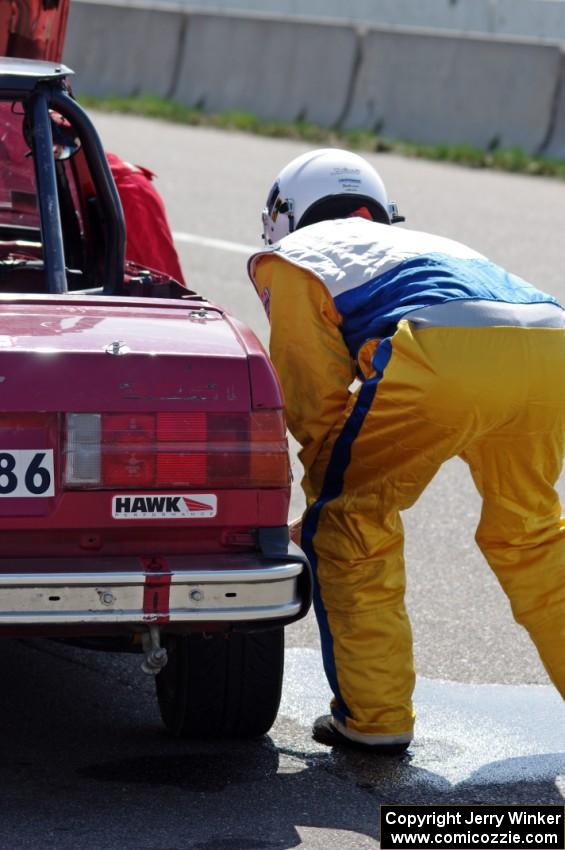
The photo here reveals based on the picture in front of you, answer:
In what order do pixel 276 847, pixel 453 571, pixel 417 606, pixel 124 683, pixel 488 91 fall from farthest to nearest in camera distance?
pixel 488 91, pixel 453 571, pixel 417 606, pixel 124 683, pixel 276 847

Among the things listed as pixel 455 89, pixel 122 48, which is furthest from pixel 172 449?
pixel 122 48

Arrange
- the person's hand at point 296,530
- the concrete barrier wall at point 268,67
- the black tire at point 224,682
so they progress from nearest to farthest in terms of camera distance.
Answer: the black tire at point 224,682 → the person's hand at point 296,530 → the concrete barrier wall at point 268,67

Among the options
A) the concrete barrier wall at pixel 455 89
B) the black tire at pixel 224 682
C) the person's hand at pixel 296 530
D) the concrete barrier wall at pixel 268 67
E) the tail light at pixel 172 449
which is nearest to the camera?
the tail light at pixel 172 449

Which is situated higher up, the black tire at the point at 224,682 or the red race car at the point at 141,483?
the red race car at the point at 141,483

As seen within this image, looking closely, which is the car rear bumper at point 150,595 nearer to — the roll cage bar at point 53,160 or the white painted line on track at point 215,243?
the roll cage bar at point 53,160

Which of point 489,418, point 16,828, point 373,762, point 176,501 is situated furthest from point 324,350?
point 16,828

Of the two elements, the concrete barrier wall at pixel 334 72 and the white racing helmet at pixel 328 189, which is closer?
the white racing helmet at pixel 328 189

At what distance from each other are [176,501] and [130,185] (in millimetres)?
3315

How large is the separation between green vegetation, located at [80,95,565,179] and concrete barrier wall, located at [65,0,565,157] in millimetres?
136

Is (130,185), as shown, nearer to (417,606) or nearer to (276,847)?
(417,606)

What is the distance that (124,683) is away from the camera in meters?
5.16

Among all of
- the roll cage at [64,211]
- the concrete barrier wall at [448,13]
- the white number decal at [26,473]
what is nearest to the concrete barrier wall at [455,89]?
the concrete barrier wall at [448,13]

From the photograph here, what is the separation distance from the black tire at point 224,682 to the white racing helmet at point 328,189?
1.43 m

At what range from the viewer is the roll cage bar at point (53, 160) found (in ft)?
15.9
